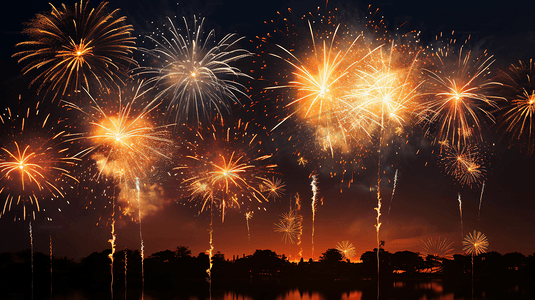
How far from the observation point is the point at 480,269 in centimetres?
17162

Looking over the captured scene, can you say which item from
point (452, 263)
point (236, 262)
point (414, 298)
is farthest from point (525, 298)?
point (236, 262)

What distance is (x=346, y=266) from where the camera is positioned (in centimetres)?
19775

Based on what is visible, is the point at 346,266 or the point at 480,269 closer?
the point at 480,269

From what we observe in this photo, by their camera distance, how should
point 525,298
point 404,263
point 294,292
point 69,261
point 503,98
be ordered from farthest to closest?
1. point 404,263
2. point 69,261
3. point 294,292
4. point 525,298
5. point 503,98

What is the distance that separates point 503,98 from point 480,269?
572ft

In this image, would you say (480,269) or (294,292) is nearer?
(294,292)


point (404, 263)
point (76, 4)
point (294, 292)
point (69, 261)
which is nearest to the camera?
point (76, 4)

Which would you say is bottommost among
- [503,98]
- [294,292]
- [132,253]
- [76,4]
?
[294,292]

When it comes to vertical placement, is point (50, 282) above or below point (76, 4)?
below

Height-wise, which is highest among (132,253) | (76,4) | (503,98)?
(76,4)

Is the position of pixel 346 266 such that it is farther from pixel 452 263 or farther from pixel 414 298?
pixel 414 298

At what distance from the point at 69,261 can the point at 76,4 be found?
560 ft

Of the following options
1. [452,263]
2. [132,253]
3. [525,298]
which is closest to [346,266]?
[452,263]

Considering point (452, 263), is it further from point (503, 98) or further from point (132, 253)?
point (503, 98)
